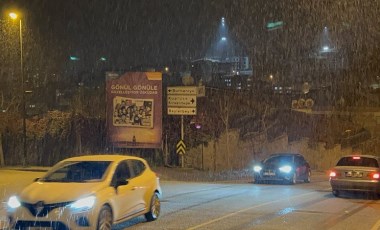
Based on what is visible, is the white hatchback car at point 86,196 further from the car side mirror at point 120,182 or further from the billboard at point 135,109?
the billboard at point 135,109

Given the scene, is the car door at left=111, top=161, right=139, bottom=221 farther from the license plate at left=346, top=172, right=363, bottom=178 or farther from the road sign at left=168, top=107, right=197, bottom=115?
the road sign at left=168, top=107, right=197, bottom=115

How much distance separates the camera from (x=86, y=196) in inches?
337

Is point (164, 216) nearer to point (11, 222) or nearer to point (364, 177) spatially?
point (11, 222)

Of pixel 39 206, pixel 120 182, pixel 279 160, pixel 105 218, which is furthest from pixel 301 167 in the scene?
pixel 39 206

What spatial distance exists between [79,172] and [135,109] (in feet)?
62.0

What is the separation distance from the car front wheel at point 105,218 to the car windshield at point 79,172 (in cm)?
63

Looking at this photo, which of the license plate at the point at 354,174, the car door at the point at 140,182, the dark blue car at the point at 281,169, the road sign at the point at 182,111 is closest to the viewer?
the car door at the point at 140,182

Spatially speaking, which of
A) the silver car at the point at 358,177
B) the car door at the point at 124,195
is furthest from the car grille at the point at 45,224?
the silver car at the point at 358,177

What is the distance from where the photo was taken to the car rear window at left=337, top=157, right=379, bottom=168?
17173mm

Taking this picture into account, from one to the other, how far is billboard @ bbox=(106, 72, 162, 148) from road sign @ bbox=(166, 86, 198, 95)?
66 centimetres

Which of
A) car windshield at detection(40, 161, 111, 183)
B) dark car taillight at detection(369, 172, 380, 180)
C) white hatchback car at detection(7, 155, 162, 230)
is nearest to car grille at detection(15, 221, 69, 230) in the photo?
white hatchback car at detection(7, 155, 162, 230)

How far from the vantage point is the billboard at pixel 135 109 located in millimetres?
28375

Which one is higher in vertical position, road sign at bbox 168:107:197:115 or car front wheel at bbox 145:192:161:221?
road sign at bbox 168:107:197:115

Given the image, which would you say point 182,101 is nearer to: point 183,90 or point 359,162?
point 183,90
